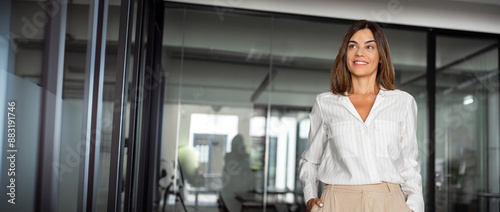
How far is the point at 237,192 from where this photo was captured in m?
3.92

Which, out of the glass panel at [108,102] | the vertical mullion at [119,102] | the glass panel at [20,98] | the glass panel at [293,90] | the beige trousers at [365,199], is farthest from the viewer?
the glass panel at [293,90]

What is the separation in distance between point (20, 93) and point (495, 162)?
13.9ft

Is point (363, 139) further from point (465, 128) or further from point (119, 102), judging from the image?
point (465, 128)

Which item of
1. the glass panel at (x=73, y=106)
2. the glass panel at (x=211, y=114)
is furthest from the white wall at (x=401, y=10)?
the glass panel at (x=73, y=106)

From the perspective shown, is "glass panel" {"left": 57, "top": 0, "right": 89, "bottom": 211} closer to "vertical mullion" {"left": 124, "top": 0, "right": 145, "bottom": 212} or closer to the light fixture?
"vertical mullion" {"left": 124, "top": 0, "right": 145, "bottom": 212}

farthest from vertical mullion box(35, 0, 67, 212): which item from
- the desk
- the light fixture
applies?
the light fixture

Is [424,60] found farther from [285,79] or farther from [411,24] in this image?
[285,79]

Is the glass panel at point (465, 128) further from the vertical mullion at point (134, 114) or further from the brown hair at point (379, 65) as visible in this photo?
the brown hair at point (379, 65)

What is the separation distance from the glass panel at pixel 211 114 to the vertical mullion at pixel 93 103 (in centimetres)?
195

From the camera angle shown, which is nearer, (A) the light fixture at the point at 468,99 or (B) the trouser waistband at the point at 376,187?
(B) the trouser waistband at the point at 376,187

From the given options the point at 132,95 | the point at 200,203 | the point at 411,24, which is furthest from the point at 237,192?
the point at 411,24

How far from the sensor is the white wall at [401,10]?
406 centimetres

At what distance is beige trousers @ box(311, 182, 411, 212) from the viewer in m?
1.45

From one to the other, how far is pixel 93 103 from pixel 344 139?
0.96 meters
